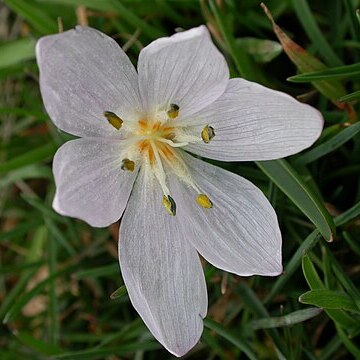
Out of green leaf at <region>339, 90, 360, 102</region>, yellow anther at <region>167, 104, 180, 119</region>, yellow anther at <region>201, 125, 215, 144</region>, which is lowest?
yellow anther at <region>201, 125, 215, 144</region>

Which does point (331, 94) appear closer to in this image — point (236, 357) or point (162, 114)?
point (162, 114)

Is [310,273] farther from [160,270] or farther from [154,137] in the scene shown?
[154,137]

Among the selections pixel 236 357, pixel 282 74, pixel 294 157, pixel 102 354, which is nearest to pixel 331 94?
pixel 294 157

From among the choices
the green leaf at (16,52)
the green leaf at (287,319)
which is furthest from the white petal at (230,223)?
the green leaf at (16,52)

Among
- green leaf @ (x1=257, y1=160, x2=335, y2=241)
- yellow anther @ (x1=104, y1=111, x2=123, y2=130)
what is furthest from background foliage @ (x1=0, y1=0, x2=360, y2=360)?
yellow anther @ (x1=104, y1=111, x2=123, y2=130)

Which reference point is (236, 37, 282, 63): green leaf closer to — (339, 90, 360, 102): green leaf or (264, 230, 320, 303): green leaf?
(339, 90, 360, 102): green leaf

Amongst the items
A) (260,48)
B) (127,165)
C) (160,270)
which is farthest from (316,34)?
(160,270)
